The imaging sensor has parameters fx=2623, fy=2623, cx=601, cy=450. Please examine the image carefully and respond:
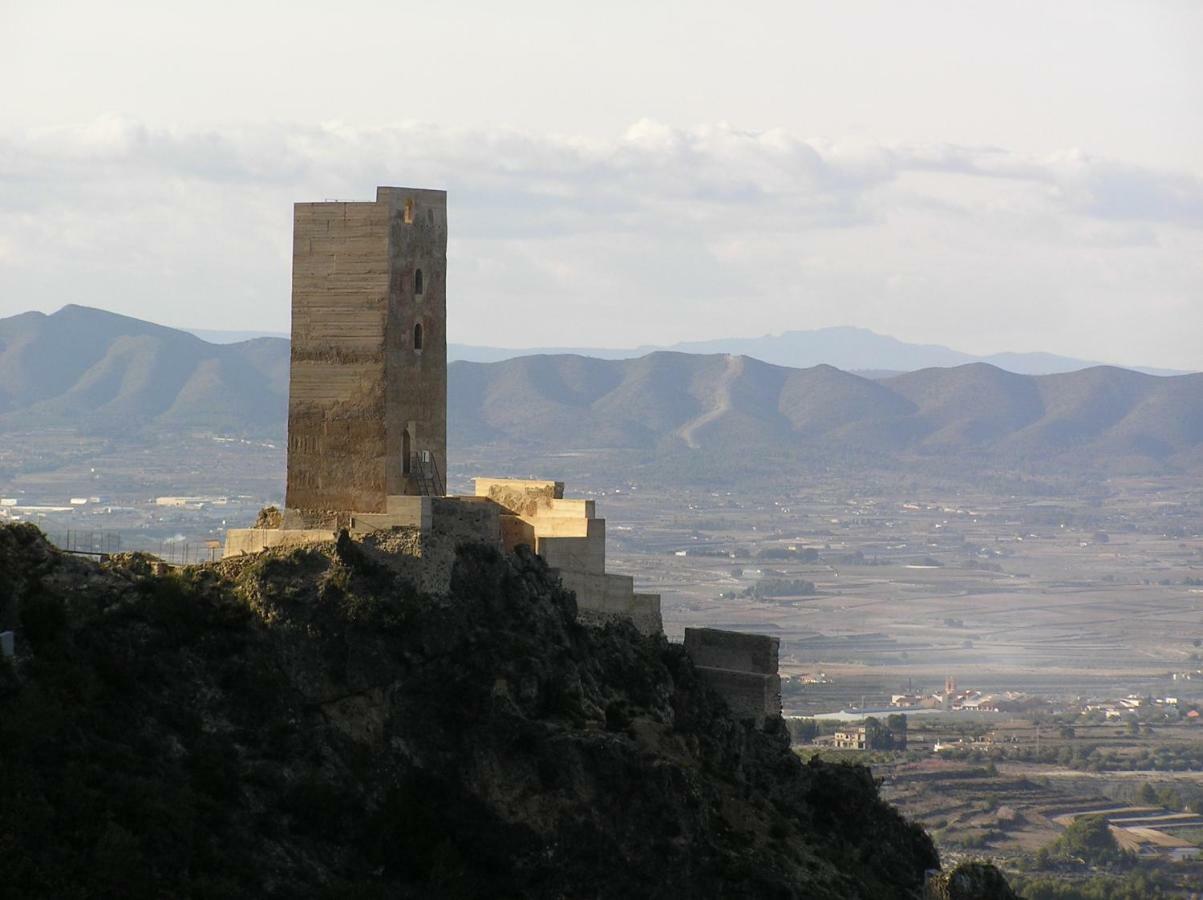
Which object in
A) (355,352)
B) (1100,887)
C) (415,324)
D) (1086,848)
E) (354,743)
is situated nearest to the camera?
(354,743)

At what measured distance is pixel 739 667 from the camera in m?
48.3

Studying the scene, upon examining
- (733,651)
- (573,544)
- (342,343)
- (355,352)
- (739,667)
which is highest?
(342,343)

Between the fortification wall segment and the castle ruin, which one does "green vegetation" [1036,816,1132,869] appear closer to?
the fortification wall segment

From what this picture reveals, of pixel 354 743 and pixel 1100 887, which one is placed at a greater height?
pixel 354 743

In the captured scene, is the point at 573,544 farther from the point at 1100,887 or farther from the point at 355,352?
the point at 1100,887

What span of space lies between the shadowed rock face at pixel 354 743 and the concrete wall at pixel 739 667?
402 cm

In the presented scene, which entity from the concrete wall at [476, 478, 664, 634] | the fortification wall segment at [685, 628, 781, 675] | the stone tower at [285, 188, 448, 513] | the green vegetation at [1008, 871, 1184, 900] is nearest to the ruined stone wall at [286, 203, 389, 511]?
the stone tower at [285, 188, 448, 513]

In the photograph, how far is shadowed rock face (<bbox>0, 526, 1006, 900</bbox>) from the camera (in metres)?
36.5

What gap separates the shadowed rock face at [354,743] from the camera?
3653 cm

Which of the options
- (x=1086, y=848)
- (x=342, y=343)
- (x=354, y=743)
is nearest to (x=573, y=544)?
(x=342, y=343)

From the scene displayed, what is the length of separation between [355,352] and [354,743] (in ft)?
25.5

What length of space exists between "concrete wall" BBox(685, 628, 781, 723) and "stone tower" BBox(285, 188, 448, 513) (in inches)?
265

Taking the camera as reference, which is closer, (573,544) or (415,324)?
(415,324)

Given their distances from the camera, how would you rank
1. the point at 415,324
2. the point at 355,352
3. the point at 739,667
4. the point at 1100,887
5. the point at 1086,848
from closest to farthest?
1. the point at 355,352
2. the point at 415,324
3. the point at 739,667
4. the point at 1100,887
5. the point at 1086,848
